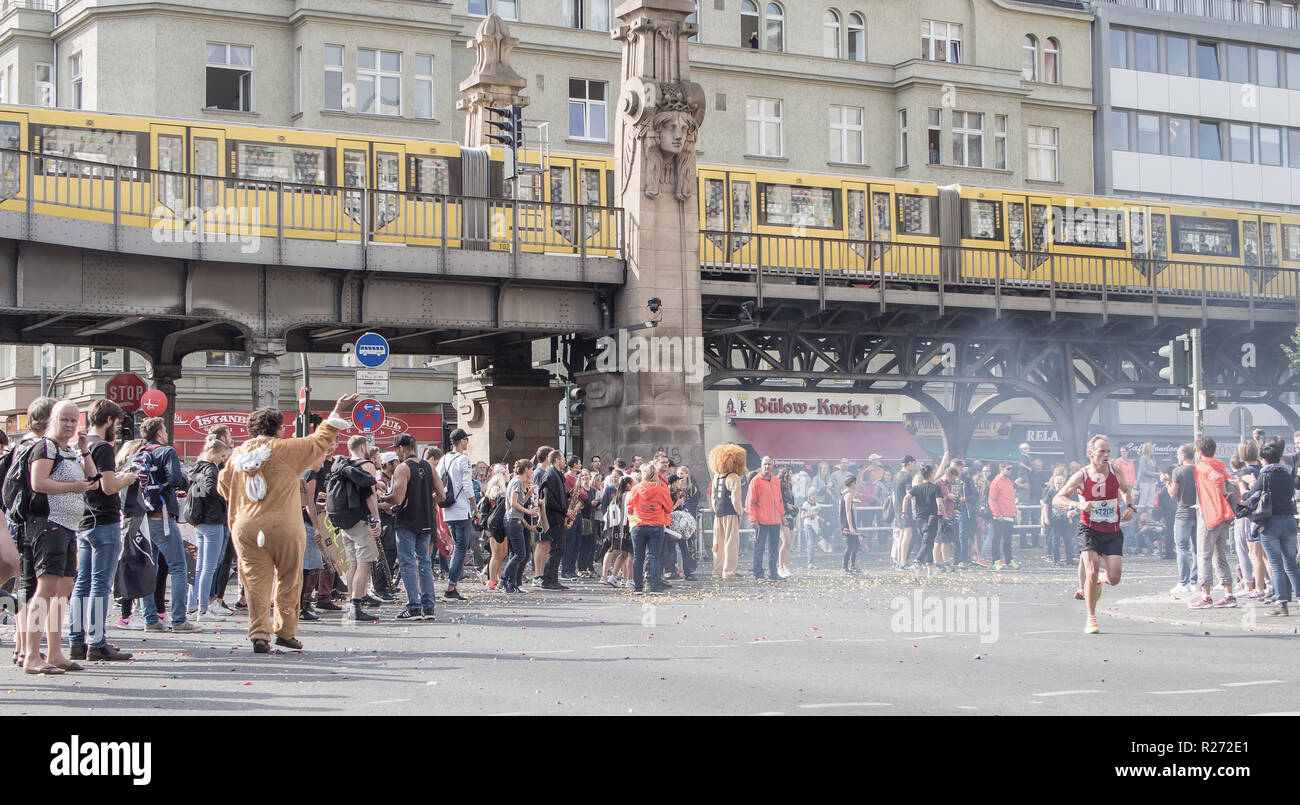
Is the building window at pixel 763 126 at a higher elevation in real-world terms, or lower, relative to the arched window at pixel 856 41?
lower

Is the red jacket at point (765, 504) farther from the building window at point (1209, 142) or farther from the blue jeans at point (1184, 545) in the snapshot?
the building window at point (1209, 142)

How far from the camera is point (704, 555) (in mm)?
27047

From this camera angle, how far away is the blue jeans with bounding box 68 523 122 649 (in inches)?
405

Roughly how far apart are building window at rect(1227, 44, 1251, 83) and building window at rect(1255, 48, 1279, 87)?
1.91ft

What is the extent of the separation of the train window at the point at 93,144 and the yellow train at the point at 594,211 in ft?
0.10

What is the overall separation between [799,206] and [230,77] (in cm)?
1941

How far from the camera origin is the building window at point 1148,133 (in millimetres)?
56781

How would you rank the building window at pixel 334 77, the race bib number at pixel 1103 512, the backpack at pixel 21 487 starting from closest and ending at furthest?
1. the backpack at pixel 21 487
2. the race bib number at pixel 1103 512
3. the building window at pixel 334 77

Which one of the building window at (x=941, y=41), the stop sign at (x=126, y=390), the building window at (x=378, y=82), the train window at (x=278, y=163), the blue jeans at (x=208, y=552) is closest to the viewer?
the blue jeans at (x=208, y=552)

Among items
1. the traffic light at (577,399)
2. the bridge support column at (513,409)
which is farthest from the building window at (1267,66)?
the traffic light at (577,399)

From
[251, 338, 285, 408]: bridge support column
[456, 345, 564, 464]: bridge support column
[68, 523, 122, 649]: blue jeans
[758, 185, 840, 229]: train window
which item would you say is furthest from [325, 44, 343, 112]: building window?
[68, 523, 122, 649]: blue jeans

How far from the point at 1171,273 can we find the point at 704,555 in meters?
15.5

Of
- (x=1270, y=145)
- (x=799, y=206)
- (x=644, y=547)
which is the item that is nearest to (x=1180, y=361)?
(x=644, y=547)
